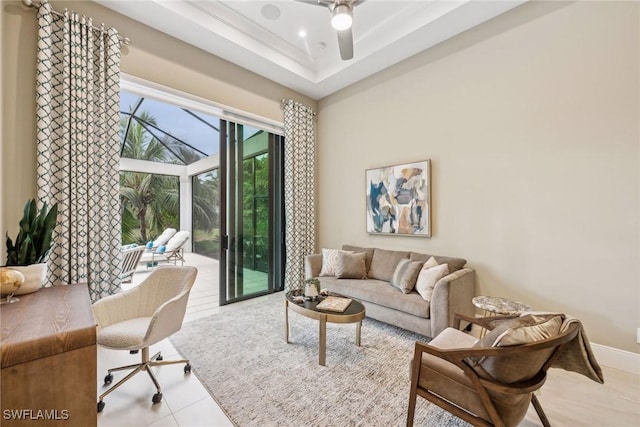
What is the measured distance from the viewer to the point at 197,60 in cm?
348

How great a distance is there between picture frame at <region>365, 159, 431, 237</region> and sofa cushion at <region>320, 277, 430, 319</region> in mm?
821

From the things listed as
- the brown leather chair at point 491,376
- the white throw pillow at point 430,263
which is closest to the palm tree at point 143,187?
the white throw pillow at point 430,263

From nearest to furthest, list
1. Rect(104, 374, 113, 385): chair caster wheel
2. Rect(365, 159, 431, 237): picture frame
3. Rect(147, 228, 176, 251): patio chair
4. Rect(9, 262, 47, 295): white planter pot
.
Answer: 1. Rect(9, 262, 47, 295): white planter pot
2. Rect(104, 374, 113, 385): chair caster wheel
3. Rect(365, 159, 431, 237): picture frame
4. Rect(147, 228, 176, 251): patio chair

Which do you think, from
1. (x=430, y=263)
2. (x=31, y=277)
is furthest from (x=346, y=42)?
(x=31, y=277)

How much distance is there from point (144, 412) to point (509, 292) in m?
3.42

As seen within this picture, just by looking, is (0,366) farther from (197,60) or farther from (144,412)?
(197,60)

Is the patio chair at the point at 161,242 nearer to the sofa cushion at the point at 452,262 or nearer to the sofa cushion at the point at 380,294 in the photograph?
the sofa cushion at the point at 380,294

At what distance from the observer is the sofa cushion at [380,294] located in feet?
9.15

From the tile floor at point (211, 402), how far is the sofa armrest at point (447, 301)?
80cm

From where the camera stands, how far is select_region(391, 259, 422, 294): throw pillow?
10.0 ft

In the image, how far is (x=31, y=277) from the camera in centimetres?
153

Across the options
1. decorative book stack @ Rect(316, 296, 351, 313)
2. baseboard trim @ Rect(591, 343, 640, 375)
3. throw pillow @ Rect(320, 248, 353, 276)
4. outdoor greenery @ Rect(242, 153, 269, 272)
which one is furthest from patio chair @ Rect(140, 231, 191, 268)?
baseboard trim @ Rect(591, 343, 640, 375)

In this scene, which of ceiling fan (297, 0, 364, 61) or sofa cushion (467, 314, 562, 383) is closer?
sofa cushion (467, 314, 562, 383)

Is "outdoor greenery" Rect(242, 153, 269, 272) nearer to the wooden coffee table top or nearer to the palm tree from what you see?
the wooden coffee table top
